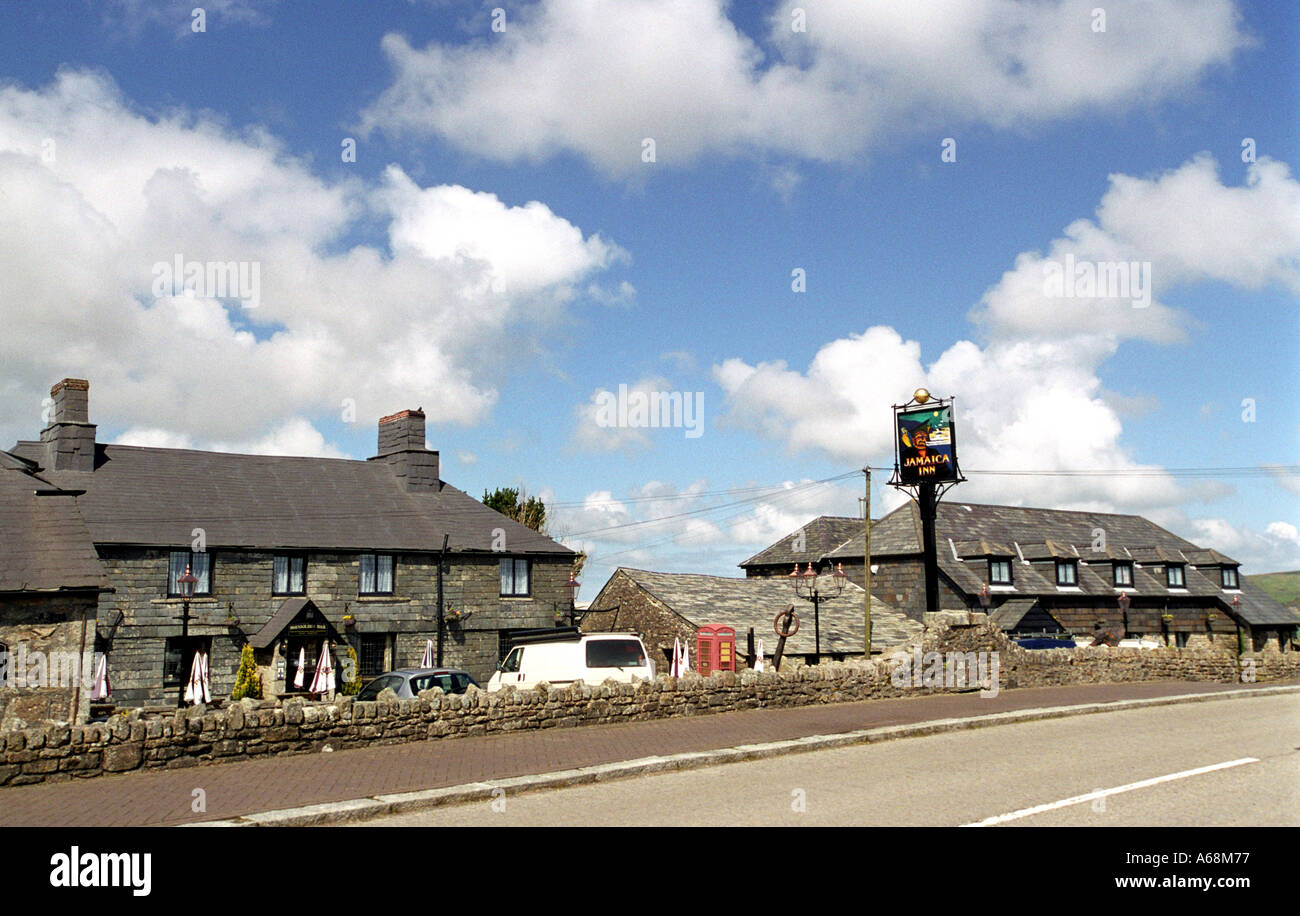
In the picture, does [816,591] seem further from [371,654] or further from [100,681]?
[100,681]

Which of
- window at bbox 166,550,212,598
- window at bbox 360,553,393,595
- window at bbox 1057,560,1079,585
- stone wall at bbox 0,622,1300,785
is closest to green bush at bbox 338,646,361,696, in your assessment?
window at bbox 360,553,393,595

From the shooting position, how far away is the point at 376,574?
34.7m

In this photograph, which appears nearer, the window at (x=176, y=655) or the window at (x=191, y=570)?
the window at (x=176, y=655)

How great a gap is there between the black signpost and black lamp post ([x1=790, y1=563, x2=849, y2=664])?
3664 mm

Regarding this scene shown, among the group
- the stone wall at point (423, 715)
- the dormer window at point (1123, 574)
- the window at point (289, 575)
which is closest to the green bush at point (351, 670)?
the window at point (289, 575)

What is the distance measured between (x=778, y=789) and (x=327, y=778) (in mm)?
5339

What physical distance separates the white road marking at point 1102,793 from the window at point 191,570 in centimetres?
2769

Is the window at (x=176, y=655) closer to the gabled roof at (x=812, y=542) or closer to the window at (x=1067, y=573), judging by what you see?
the gabled roof at (x=812, y=542)

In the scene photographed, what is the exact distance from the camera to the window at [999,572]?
4772 centimetres

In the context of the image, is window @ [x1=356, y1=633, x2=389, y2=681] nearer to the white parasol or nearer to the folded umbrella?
the white parasol

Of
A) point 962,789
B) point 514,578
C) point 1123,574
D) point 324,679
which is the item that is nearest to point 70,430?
point 324,679

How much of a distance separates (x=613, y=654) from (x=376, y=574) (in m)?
17.0

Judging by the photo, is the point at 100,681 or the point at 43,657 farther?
the point at 100,681
